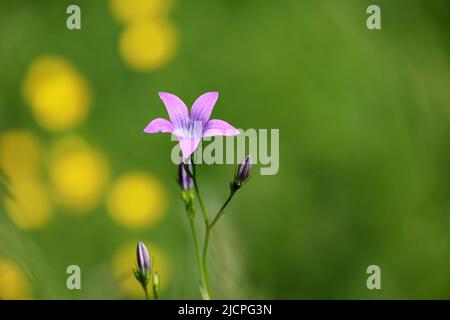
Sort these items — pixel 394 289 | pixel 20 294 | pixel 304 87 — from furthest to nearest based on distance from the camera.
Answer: pixel 304 87, pixel 394 289, pixel 20 294

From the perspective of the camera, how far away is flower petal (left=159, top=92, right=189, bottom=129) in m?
1.43

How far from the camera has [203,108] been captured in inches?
57.1

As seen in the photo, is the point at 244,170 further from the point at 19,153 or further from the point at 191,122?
the point at 19,153

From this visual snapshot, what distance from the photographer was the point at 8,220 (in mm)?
1483

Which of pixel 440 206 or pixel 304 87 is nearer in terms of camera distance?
pixel 440 206

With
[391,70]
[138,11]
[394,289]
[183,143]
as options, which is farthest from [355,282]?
[138,11]

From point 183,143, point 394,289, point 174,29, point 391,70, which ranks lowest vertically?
point 394,289

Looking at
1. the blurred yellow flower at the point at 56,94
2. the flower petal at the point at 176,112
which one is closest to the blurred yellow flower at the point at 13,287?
the blurred yellow flower at the point at 56,94

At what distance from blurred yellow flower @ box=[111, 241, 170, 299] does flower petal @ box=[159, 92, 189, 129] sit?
1.12 metres

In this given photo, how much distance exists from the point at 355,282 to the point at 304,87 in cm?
115

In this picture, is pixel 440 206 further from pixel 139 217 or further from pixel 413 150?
pixel 139 217

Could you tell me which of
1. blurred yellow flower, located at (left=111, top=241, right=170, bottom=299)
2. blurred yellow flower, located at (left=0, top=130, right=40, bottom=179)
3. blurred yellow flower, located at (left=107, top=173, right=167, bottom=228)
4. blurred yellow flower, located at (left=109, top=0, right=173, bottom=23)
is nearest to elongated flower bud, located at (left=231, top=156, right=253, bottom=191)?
blurred yellow flower, located at (left=111, top=241, right=170, bottom=299)

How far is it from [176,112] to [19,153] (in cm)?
184

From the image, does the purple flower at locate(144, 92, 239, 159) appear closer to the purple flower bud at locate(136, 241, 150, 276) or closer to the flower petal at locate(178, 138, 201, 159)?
the flower petal at locate(178, 138, 201, 159)
